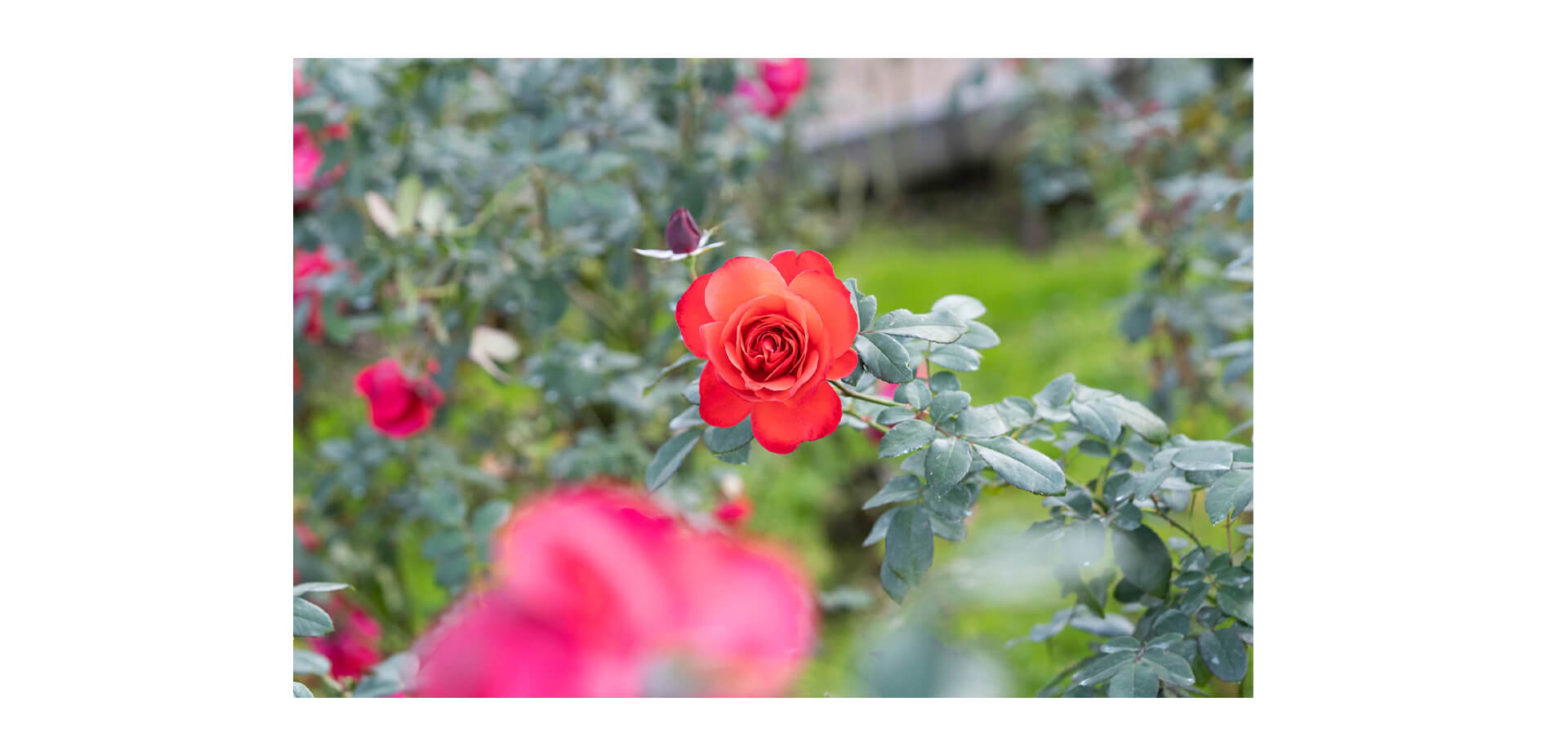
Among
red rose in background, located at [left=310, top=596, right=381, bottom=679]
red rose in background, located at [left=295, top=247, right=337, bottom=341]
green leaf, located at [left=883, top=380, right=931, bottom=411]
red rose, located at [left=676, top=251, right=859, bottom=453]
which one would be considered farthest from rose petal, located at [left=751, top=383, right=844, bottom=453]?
red rose in background, located at [left=295, top=247, right=337, bottom=341]

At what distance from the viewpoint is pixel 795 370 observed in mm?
415

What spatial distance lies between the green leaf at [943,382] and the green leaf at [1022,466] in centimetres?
4

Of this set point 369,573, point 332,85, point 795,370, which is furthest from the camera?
point 369,573

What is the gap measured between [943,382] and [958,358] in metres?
0.02

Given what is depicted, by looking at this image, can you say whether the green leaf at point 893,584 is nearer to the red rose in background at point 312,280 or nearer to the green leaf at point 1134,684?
the green leaf at point 1134,684

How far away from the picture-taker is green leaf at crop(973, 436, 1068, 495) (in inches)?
Answer: 19.5

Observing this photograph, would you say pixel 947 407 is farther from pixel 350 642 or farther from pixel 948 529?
pixel 350 642

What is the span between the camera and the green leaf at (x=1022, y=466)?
1.63 ft

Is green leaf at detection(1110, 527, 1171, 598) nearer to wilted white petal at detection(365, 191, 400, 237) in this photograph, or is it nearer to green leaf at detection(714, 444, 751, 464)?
green leaf at detection(714, 444, 751, 464)

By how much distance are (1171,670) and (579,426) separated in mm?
1013

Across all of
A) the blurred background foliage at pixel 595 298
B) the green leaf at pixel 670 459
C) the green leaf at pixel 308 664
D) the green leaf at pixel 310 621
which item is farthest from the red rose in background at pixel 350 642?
the green leaf at pixel 670 459

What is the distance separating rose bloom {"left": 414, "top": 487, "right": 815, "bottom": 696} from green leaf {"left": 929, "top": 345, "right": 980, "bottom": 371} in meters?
0.34
